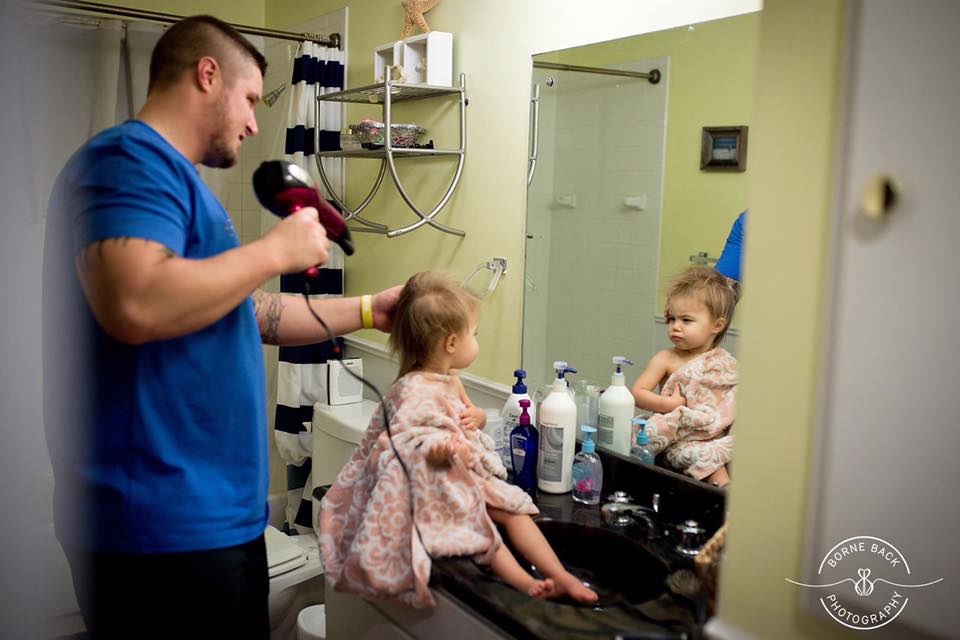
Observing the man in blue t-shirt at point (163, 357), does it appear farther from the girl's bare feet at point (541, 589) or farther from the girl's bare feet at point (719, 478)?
the girl's bare feet at point (719, 478)

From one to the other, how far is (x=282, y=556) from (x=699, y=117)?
170 centimetres

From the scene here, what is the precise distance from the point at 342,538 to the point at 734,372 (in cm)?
80

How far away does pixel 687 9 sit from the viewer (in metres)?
1.57

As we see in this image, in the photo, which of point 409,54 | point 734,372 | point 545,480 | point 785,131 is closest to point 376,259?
point 409,54

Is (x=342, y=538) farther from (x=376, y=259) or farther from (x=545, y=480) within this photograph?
(x=376, y=259)

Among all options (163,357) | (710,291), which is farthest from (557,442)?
(163,357)

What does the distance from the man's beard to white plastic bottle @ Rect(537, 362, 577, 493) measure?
789 millimetres

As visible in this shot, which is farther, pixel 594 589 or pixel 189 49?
pixel 594 589

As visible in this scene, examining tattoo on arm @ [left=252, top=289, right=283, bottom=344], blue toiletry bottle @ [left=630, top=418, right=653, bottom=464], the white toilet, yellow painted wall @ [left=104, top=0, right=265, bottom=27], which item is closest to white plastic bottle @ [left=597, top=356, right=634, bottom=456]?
blue toiletry bottle @ [left=630, top=418, right=653, bottom=464]

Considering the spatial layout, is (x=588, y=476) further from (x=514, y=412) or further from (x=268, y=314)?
(x=268, y=314)

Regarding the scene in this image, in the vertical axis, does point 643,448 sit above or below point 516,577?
above

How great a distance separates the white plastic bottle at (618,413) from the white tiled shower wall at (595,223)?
0.24 feet

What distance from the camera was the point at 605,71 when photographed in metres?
1.76

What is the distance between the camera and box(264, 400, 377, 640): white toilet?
2.30 metres
